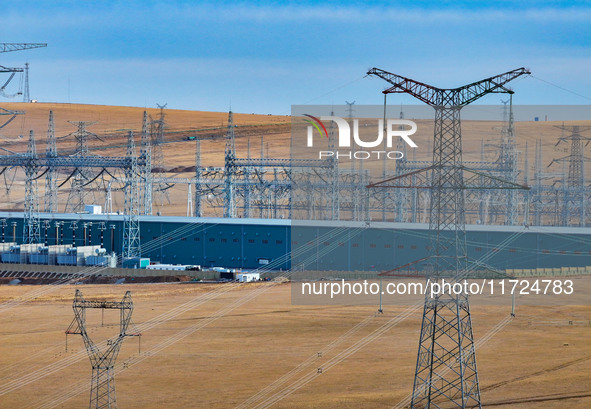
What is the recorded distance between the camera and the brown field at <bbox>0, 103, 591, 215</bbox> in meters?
102

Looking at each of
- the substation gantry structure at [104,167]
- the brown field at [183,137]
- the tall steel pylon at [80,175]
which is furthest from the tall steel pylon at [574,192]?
the tall steel pylon at [80,175]

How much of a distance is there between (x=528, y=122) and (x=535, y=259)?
9323 centimetres

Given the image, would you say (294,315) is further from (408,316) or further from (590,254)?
(590,254)

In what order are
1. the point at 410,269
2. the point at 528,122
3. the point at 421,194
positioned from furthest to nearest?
the point at 528,122, the point at 421,194, the point at 410,269

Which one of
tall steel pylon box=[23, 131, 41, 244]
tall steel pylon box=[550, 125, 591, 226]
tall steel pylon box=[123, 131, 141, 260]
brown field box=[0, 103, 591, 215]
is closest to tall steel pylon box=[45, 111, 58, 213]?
tall steel pylon box=[23, 131, 41, 244]

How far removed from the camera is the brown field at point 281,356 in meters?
23.5

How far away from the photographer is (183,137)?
12562cm

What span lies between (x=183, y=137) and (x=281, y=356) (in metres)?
100

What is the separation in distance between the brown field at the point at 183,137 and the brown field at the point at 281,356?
2186 inches

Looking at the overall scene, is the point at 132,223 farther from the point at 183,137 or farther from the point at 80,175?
the point at 183,137

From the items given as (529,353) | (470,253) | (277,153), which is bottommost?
(529,353)

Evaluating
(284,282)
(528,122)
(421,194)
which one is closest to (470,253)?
(284,282)

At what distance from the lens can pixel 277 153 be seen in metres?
115

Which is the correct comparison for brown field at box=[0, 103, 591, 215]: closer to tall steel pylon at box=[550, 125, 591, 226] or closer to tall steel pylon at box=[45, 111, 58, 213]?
tall steel pylon at box=[550, 125, 591, 226]
